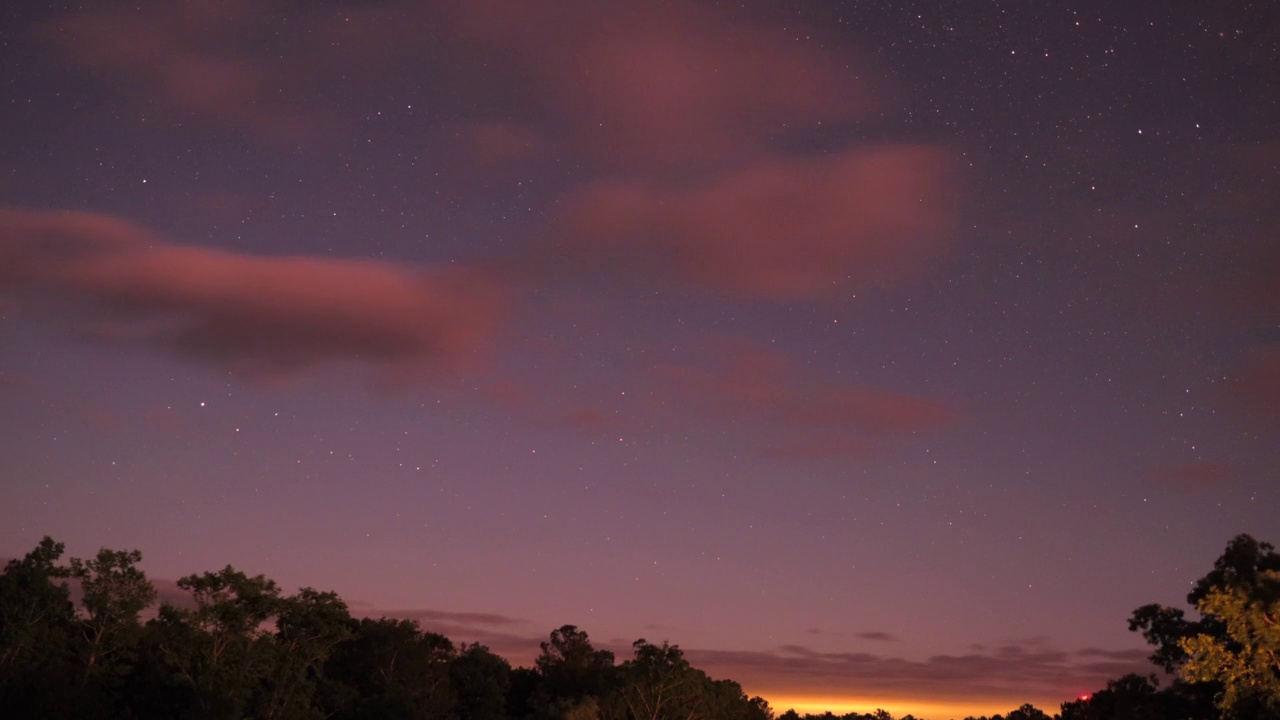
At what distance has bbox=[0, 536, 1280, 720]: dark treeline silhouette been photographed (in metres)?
42.7

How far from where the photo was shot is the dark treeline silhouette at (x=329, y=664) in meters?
42.7

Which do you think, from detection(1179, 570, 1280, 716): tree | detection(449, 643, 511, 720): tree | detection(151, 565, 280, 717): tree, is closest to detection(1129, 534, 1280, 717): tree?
detection(1179, 570, 1280, 716): tree

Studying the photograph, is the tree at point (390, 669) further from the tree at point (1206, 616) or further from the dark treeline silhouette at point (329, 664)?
the tree at point (1206, 616)

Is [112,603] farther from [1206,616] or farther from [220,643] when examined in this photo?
[1206,616]

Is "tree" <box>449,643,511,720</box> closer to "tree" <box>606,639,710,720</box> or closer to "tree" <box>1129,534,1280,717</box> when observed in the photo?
"tree" <box>606,639,710,720</box>

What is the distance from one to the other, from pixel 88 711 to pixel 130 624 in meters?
6.54

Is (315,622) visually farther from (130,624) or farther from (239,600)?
(130,624)

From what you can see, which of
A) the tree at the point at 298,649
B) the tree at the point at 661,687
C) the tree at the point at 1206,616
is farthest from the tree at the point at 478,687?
the tree at the point at 1206,616

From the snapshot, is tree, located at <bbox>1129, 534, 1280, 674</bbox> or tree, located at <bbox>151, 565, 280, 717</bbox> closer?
tree, located at <bbox>1129, 534, 1280, 674</bbox>

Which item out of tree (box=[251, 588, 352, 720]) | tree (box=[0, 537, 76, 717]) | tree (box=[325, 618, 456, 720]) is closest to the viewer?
tree (box=[0, 537, 76, 717])

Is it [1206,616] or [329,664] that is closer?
[1206,616]

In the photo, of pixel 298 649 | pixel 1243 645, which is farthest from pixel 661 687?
pixel 1243 645

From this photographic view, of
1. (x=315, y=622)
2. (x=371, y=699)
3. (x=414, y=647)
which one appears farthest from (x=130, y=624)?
(x=414, y=647)

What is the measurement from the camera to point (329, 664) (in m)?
95.2
